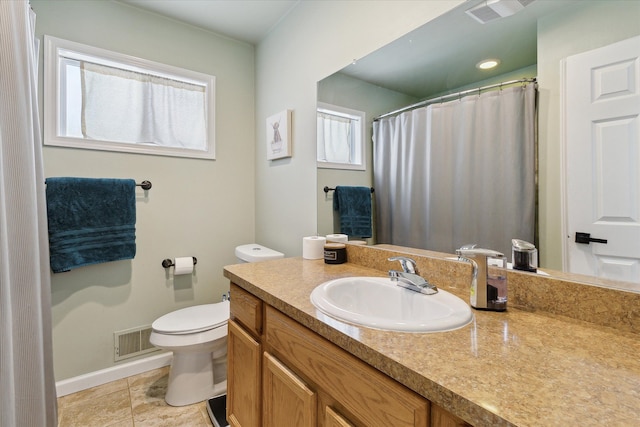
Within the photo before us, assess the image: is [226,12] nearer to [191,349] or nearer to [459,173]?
[459,173]

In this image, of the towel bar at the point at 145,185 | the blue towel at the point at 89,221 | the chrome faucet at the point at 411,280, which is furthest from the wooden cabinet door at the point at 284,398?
the towel bar at the point at 145,185

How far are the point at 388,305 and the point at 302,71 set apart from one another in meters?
1.56

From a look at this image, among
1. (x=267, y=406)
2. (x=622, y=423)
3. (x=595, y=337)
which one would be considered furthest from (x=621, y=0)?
(x=267, y=406)

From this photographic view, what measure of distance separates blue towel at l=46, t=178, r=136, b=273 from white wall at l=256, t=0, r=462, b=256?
37.2 inches

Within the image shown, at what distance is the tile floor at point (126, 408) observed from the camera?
1.55 m

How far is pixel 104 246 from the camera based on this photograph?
1.82 metres

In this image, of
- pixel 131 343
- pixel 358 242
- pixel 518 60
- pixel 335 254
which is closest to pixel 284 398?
pixel 335 254

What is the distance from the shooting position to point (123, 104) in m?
1.98

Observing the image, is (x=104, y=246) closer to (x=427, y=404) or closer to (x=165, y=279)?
(x=165, y=279)

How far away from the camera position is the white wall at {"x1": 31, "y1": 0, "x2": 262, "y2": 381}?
1.80m

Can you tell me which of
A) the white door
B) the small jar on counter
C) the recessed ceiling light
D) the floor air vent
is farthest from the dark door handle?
the floor air vent

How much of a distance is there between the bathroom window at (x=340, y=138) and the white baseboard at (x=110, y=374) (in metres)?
1.80

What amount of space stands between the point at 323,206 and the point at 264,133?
0.97 metres

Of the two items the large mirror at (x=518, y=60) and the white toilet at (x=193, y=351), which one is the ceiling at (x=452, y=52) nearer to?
the large mirror at (x=518, y=60)
